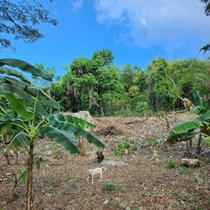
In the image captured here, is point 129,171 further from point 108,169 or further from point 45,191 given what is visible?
point 45,191

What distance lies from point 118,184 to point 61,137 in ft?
8.93

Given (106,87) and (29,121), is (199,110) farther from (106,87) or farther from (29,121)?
(106,87)

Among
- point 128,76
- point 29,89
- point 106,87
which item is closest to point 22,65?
point 29,89

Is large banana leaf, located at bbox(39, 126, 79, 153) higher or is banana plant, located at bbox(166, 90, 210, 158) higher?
banana plant, located at bbox(166, 90, 210, 158)

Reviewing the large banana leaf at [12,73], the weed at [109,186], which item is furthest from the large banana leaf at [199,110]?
the large banana leaf at [12,73]

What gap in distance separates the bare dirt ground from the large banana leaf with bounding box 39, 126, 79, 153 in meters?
1.89

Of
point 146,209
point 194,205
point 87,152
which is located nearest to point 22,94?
point 146,209

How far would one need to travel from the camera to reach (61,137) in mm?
4086

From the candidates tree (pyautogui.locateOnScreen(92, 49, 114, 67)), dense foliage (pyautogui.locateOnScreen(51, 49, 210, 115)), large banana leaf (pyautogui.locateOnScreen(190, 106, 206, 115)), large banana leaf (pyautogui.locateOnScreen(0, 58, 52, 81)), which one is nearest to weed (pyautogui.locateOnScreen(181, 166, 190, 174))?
large banana leaf (pyautogui.locateOnScreen(190, 106, 206, 115))

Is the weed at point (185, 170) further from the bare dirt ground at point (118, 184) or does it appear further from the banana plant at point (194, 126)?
the banana plant at point (194, 126)

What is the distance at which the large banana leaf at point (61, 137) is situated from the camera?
397 centimetres

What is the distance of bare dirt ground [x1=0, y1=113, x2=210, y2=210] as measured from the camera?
5.57 meters

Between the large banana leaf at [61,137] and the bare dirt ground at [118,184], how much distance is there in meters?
1.89

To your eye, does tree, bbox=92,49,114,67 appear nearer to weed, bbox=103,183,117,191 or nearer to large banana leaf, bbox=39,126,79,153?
weed, bbox=103,183,117,191
